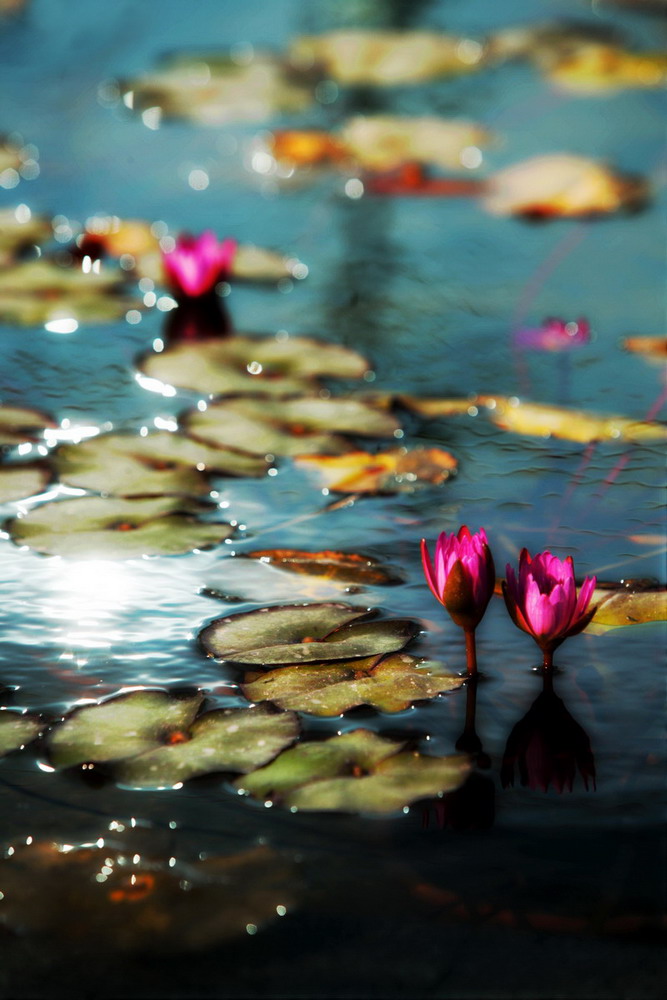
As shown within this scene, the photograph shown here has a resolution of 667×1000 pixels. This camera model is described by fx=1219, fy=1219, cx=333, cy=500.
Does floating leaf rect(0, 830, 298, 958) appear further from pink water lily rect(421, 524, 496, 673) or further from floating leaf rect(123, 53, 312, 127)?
floating leaf rect(123, 53, 312, 127)

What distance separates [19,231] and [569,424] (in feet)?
3.61

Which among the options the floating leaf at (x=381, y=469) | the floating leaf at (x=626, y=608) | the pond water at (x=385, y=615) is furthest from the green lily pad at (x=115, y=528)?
the floating leaf at (x=626, y=608)

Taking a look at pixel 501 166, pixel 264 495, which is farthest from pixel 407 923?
pixel 501 166

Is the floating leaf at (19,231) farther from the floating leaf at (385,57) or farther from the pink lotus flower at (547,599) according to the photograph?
the pink lotus flower at (547,599)

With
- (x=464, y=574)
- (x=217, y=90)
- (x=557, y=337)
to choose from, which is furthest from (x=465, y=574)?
(x=217, y=90)

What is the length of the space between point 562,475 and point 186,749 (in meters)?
0.66

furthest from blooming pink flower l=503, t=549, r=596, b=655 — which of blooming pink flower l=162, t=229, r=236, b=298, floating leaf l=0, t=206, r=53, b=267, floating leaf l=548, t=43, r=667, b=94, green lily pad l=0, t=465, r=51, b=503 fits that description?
floating leaf l=548, t=43, r=667, b=94

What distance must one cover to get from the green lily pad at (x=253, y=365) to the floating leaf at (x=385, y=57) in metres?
1.39

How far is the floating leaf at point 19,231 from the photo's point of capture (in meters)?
2.08

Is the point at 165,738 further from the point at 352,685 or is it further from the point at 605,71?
the point at 605,71

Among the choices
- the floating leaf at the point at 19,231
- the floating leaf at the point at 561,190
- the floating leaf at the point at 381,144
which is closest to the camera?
the floating leaf at the point at 19,231

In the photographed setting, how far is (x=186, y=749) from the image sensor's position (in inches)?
37.9

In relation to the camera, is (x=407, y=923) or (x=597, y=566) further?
(x=597, y=566)

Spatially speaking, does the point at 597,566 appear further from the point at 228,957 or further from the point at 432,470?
the point at 228,957
